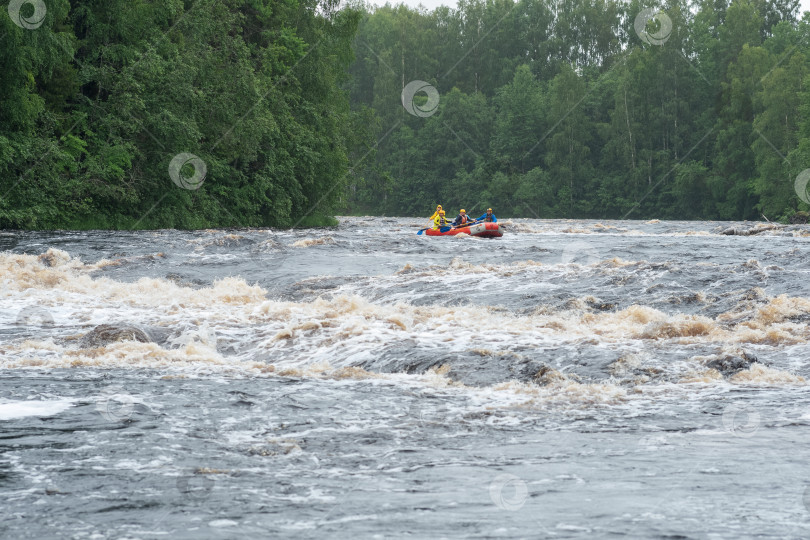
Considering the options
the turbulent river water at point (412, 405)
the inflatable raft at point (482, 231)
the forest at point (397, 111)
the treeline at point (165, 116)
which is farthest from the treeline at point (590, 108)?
the turbulent river water at point (412, 405)

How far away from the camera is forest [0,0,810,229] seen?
28.7m

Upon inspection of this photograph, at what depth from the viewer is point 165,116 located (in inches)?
1165

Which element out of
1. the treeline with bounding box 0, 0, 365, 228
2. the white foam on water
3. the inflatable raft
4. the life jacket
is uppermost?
the treeline with bounding box 0, 0, 365, 228

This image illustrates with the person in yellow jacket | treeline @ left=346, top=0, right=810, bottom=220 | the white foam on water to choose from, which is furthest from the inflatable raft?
treeline @ left=346, top=0, right=810, bottom=220

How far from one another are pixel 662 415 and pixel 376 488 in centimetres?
295

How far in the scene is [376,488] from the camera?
17.8 ft

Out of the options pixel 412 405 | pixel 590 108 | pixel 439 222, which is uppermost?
pixel 590 108

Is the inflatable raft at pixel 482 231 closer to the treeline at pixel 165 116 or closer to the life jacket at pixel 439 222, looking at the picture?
the life jacket at pixel 439 222

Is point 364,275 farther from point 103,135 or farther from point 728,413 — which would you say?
point 103,135

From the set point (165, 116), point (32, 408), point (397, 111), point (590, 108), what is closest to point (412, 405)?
point (32, 408)

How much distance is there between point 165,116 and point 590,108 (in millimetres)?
45966

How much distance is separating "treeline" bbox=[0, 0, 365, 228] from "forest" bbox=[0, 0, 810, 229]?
0.26 feet

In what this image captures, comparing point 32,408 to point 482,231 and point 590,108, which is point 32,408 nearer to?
point 482,231

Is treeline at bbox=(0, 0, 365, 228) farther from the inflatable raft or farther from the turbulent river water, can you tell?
the turbulent river water
